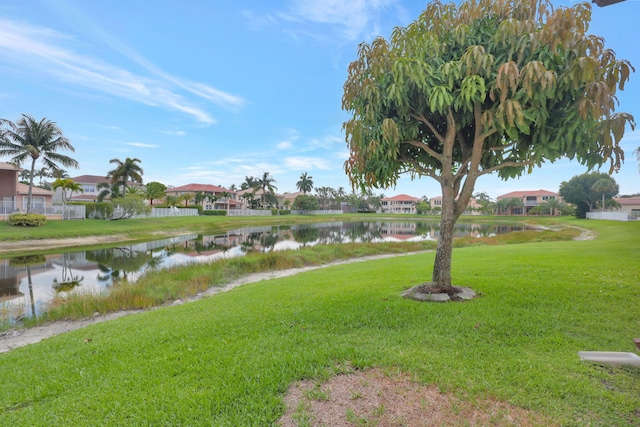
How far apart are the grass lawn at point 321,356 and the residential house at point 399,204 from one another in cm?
12936

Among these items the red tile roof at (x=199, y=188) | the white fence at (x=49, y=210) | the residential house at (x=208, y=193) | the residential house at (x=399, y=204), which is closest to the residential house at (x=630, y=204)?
the residential house at (x=399, y=204)

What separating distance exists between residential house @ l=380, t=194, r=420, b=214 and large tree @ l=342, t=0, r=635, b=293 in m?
129

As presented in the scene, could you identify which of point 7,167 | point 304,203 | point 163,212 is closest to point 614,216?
point 304,203

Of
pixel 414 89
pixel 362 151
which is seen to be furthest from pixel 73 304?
pixel 414 89

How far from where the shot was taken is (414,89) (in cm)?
599

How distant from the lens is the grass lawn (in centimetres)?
337

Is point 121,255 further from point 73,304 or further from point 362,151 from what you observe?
point 362,151

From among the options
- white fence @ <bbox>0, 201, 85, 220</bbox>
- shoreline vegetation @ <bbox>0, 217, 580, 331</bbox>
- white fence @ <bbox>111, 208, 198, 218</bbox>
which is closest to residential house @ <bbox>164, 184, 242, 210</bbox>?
white fence @ <bbox>111, 208, 198, 218</bbox>

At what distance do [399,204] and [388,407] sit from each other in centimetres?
13758

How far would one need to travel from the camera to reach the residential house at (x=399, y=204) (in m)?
134

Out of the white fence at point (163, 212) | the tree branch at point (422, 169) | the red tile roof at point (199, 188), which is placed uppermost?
the red tile roof at point (199, 188)

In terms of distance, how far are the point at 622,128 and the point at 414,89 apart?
3.15m

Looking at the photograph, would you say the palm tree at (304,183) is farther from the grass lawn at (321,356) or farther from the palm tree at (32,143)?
the grass lawn at (321,356)

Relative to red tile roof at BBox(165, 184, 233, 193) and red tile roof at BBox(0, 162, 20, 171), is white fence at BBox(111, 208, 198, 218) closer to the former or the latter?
red tile roof at BBox(0, 162, 20, 171)
